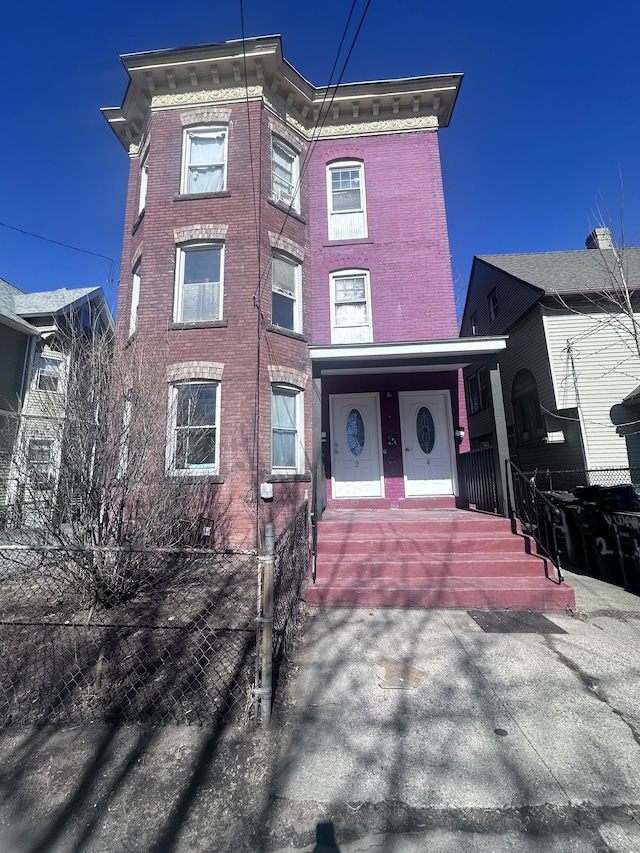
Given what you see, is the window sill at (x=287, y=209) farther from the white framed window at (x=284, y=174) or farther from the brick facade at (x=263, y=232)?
the white framed window at (x=284, y=174)

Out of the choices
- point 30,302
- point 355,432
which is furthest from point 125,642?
point 30,302

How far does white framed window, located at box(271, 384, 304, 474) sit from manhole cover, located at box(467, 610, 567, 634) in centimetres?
462

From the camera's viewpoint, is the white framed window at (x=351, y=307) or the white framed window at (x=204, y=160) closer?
the white framed window at (x=204, y=160)

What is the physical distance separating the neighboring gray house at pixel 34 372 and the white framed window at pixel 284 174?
5.14 metres

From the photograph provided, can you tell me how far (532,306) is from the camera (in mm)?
11828

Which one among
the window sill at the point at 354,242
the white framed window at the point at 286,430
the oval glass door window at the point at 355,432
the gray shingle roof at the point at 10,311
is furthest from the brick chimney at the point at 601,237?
the gray shingle roof at the point at 10,311

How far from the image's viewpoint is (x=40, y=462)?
171 inches

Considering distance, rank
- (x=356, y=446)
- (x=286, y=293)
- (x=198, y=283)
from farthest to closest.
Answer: (x=286, y=293)
(x=356, y=446)
(x=198, y=283)

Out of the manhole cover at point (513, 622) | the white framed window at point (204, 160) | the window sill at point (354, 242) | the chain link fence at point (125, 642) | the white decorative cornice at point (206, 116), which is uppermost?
the white decorative cornice at point (206, 116)

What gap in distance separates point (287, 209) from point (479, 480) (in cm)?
761

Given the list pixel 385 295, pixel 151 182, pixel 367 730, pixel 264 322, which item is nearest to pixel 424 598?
pixel 367 730

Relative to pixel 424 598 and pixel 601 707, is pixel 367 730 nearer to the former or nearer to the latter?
pixel 601 707

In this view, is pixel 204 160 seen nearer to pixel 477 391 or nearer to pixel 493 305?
pixel 493 305

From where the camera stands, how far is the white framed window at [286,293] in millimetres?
8742
